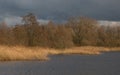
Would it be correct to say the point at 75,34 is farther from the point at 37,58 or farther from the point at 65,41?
the point at 37,58

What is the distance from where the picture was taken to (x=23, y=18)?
2849 inches

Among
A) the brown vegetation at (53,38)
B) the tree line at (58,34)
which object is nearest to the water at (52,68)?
the brown vegetation at (53,38)

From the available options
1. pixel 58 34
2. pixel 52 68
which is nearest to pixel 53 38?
pixel 58 34

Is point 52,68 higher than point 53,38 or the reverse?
higher

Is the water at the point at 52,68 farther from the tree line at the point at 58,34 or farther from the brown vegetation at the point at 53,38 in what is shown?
the tree line at the point at 58,34

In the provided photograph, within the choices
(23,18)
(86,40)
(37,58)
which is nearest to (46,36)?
(23,18)

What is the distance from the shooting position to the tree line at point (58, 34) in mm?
60812

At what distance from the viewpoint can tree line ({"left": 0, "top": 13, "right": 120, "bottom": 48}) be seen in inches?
2394

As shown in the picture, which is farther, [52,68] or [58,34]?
[58,34]

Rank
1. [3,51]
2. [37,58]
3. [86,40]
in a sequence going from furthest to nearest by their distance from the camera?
1. [86,40]
2. [37,58]
3. [3,51]

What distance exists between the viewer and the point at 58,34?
63.8m

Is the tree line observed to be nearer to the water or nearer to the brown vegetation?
the brown vegetation

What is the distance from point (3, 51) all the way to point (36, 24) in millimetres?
38636

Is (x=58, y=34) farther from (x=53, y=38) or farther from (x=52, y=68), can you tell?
(x=52, y=68)
